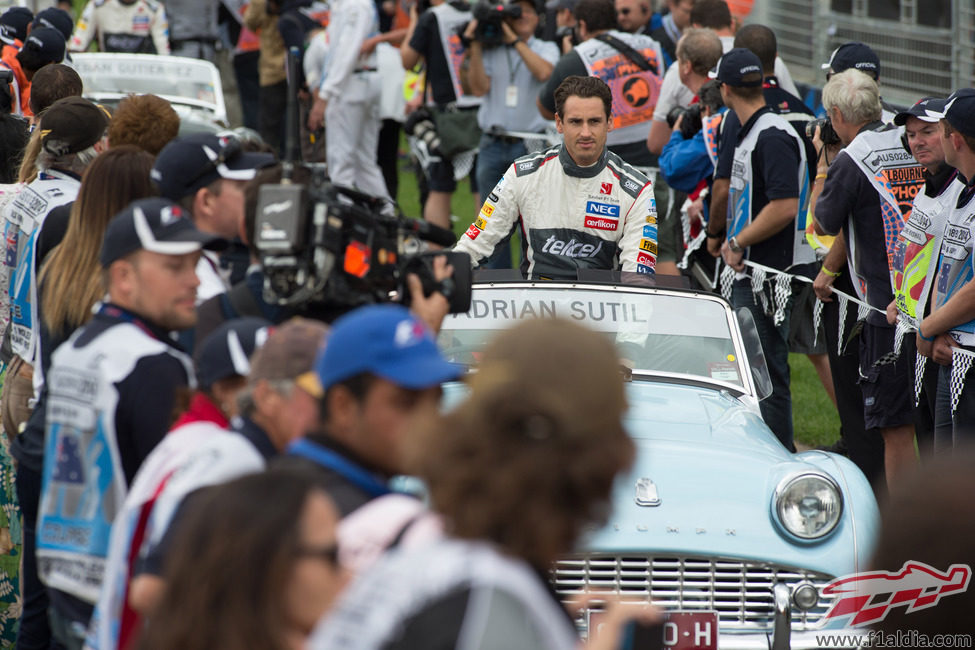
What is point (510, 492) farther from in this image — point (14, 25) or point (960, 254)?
point (14, 25)

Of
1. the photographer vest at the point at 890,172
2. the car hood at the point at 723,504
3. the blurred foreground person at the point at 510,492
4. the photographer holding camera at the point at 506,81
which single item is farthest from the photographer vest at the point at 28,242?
the photographer holding camera at the point at 506,81

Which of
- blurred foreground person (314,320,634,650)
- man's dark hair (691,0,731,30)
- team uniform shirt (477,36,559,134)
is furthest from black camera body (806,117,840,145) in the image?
blurred foreground person (314,320,634,650)

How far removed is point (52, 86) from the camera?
6.05m

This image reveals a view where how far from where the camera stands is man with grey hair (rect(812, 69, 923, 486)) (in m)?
6.16

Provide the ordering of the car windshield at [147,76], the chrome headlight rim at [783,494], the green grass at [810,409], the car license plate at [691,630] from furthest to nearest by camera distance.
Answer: the car windshield at [147,76] → the green grass at [810,409] → the chrome headlight rim at [783,494] → the car license plate at [691,630]

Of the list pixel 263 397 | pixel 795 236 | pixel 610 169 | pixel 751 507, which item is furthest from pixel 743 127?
pixel 263 397

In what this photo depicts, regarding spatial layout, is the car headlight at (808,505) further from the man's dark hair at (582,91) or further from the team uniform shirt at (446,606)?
the team uniform shirt at (446,606)

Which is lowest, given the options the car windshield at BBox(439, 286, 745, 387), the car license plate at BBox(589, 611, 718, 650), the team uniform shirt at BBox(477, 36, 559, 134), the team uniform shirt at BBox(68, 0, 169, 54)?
the car license plate at BBox(589, 611, 718, 650)

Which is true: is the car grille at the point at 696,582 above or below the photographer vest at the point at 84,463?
below

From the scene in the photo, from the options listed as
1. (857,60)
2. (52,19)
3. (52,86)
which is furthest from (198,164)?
(52,19)

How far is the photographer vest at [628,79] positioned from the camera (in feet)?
29.6

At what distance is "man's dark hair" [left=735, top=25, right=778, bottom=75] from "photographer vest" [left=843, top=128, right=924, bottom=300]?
1844 mm

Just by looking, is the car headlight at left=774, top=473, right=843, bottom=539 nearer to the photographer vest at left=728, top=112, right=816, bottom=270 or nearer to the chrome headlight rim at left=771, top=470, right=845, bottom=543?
the chrome headlight rim at left=771, top=470, right=845, bottom=543

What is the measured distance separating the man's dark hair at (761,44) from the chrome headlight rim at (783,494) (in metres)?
3.99
